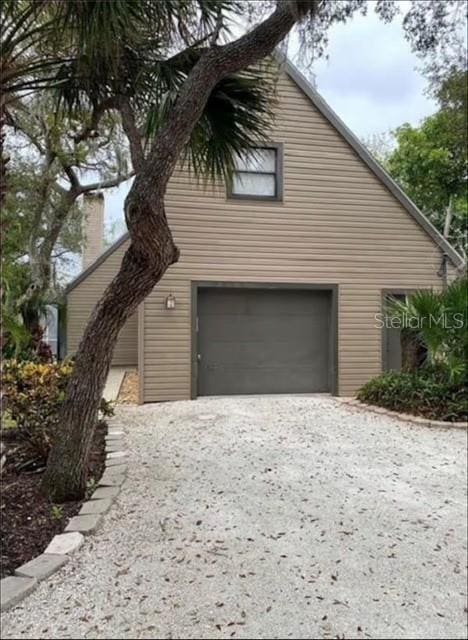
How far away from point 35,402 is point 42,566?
3.92m

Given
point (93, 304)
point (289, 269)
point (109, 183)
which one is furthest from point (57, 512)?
point (93, 304)

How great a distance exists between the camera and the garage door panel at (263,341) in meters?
9.20

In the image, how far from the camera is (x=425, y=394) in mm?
7340

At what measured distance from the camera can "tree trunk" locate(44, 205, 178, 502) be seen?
3.72 m

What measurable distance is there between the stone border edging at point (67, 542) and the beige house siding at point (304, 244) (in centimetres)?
420

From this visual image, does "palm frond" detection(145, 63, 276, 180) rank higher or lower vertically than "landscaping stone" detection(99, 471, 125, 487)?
higher

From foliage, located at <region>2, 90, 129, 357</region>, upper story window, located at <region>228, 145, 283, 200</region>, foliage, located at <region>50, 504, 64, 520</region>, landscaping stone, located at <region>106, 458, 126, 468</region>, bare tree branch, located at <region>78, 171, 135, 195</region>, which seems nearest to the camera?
foliage, located at <region>50, 504, 64, 520</region>

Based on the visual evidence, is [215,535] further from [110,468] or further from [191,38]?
[191,38]

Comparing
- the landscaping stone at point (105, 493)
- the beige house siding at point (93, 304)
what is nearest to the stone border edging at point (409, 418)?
the landscaping stone at point (105, 493)

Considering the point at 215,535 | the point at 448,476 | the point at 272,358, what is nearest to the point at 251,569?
the point at 215,535

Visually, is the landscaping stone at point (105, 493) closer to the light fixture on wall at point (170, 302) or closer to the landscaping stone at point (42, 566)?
the landscaping stone at point (42, 566)

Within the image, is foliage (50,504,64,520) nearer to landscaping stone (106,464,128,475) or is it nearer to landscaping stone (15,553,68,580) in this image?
landscaping stone (15,553,68,580)

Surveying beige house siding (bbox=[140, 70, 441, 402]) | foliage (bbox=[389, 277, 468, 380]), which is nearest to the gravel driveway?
foliage (bbox=[389, 277, 468, 380])

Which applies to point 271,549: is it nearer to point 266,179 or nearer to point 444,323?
point 444,323
